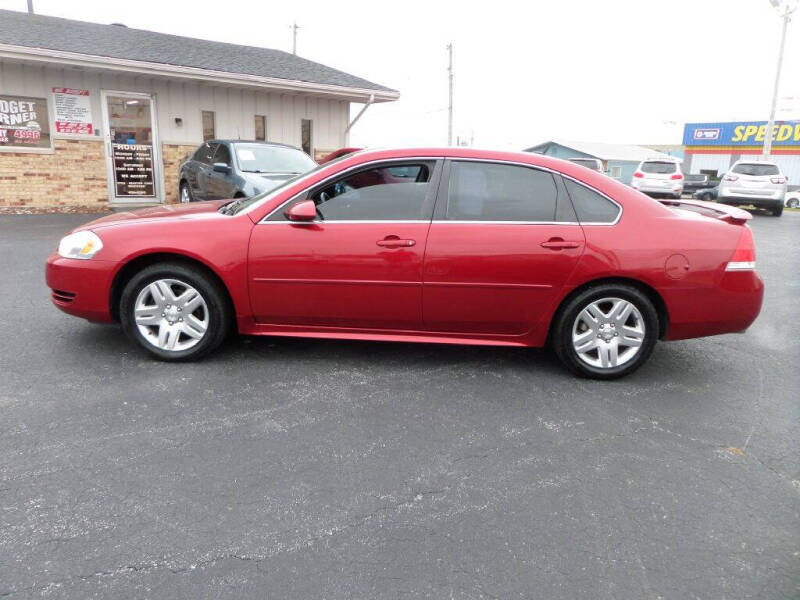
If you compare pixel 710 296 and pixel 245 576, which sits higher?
pixel 710 296

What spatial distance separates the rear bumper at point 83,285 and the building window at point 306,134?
39.2 feet

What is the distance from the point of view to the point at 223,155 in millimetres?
9688

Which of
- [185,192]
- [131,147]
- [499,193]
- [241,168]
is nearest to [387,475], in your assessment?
[499,193]

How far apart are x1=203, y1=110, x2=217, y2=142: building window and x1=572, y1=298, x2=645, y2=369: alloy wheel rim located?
40.1ft

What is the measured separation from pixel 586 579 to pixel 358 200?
270cm

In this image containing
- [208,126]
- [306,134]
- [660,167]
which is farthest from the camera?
[660,167]

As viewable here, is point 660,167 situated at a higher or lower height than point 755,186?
higher

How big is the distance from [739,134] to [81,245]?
177ft

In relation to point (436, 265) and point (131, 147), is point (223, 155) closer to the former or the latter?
point (131, 147)

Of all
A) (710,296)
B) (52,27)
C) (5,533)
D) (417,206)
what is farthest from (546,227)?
(52,27)

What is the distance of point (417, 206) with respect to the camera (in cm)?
402

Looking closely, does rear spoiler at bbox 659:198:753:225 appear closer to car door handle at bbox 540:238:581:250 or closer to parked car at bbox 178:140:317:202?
car door handle at bbox 540:238:581:250

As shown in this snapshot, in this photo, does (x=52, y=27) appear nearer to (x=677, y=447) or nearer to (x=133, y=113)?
(x=133, y=113)

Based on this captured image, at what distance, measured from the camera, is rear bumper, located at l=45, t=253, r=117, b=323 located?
4.07 m
